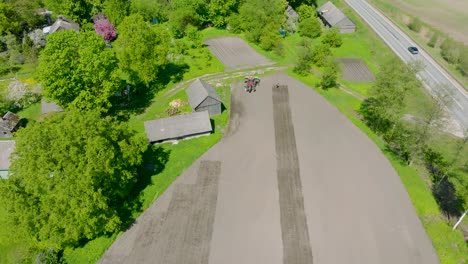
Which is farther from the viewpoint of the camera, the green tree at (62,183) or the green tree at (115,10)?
the green tree at (115,10)

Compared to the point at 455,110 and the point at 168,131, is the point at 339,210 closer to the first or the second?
the point at 168,131

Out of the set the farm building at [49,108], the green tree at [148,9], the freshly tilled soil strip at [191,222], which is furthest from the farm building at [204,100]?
the green tree at [148,9]

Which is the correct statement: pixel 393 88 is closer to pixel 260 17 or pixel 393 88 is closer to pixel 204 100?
pixel 204 100

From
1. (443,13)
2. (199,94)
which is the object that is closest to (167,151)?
(199,94)

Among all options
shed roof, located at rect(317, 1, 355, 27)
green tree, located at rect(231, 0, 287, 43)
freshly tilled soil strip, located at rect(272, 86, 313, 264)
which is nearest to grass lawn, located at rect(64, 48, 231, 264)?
freshly tilled soil strip, located at rect(272, 86, 313, 264)

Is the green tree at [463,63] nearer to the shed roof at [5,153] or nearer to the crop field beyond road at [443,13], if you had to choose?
the crop field beyond road at [443,13]

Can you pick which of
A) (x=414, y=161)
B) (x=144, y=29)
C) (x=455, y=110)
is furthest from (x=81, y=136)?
(x=455, y=110)

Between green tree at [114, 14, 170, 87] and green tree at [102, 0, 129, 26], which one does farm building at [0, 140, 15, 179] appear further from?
green tree at [102, 0, 129, 26]
